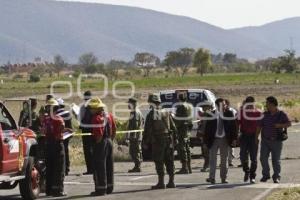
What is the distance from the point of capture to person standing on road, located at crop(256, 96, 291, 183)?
1566 cm

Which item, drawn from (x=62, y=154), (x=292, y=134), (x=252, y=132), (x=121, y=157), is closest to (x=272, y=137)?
(x=252, y=132)

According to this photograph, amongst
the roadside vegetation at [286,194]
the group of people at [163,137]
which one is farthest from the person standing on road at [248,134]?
the roadside vegetation at [286,194]

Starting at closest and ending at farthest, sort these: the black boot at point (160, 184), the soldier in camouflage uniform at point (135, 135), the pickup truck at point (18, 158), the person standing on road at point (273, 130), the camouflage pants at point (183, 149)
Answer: the pickup truck at point (18, 158), the black boot at point (160, 184), the person standing on road at point (273, 130), the camouflage pants at point (183, 149), the soldier in camouflage uniform at point (135, 135)

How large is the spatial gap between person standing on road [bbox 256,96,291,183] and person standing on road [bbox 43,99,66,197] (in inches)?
163

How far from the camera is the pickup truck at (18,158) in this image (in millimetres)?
12773

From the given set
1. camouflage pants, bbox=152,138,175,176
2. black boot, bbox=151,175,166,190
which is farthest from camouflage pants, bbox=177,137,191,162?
black boot, bbox=151,175,166,190

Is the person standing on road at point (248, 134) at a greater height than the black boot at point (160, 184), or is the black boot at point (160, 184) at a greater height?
the person standing on road at point (248, 134)

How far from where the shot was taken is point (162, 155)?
50.2 feet

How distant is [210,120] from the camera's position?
1612 cm

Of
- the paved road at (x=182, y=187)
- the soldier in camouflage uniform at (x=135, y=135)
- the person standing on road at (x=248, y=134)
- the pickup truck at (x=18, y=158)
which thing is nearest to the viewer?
the pickup truck at (x=18, y=158)

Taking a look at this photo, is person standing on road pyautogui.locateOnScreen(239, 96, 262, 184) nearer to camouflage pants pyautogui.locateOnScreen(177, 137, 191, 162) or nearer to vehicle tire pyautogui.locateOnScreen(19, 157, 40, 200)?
camouflage pants pyautogui.locateOnScreen(177, 137, 191, 162)

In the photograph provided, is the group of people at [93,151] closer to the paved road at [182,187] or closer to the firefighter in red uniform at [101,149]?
the firefighter in red uniform at [101,149]

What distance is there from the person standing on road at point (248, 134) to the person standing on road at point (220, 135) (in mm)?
269

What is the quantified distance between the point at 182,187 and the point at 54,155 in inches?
106
